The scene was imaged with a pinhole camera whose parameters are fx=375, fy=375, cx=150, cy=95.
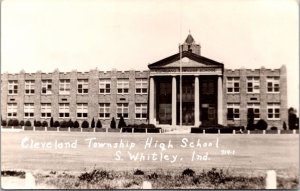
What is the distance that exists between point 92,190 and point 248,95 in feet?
23.6

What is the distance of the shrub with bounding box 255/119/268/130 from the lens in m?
13.2

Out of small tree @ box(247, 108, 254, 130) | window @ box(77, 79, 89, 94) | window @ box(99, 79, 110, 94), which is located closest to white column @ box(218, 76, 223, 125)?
small tree @ box(247, 108, 254, 130)

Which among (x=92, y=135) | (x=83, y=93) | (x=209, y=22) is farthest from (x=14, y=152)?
(x=209, y=22)

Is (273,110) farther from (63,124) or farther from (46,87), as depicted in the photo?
(46,87)

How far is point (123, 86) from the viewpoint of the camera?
672 inches

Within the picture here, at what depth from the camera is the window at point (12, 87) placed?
1330 centimetres

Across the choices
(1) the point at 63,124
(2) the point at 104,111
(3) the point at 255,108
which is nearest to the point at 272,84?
(3) the point at 255,108

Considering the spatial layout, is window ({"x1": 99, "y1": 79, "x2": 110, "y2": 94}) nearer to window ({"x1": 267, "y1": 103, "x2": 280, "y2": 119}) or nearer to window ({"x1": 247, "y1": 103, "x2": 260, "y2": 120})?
window ({"x1": 247, "y1": 103, "x2": 260, "y2": 120})

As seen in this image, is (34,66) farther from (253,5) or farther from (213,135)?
(253,5)

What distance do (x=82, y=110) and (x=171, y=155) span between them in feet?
17.1

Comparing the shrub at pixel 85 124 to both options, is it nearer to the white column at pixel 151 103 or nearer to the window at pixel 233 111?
the white column at pixel 151 103

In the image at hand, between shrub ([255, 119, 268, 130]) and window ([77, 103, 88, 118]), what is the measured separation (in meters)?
6.86

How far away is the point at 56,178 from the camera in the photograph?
1216 cm

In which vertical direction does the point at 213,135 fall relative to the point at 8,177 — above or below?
above
